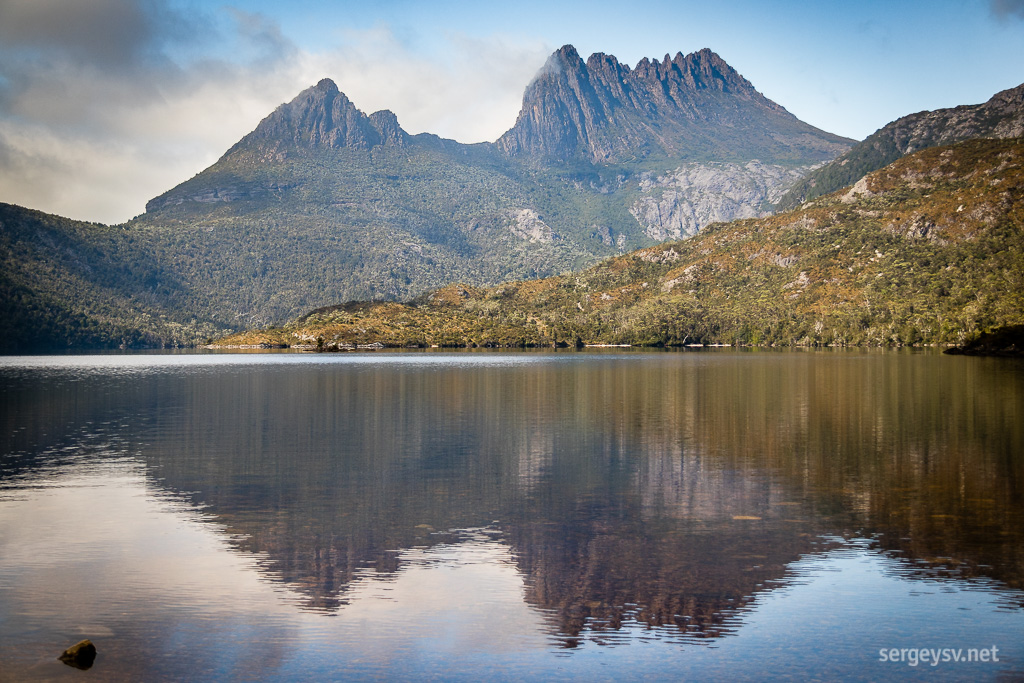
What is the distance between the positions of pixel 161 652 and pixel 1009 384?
Answer: 101 meters

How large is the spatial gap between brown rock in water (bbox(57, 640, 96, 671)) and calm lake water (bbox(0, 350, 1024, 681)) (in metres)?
0.20

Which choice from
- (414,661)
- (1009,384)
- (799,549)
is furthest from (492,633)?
(1009,384)

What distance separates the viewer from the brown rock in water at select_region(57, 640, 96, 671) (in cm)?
1730

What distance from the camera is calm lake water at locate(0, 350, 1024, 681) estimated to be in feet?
59.1

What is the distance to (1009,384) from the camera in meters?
94.2

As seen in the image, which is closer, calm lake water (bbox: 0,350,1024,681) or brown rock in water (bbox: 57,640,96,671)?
brown rock in water (bbox: 57,640,96,671)

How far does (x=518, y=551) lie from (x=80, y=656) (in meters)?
12.8

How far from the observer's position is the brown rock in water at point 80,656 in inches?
681

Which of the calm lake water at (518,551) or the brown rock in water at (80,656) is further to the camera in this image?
the calm lake water at (518,551)

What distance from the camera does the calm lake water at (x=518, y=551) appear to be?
1800cm

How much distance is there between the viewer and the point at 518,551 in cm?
2592

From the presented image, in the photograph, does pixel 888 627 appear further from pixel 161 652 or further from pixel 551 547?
pixel 161 652

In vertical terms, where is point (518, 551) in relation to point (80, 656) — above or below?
above

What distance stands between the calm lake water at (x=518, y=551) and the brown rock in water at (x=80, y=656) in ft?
0.67
